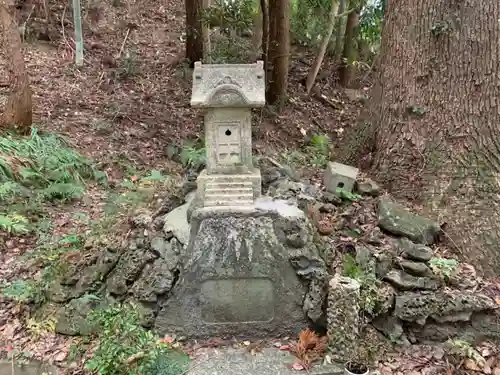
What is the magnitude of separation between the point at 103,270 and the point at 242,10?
21.8 ft

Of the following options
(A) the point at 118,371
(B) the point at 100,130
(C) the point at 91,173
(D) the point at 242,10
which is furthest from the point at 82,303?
(D) the point at 242,10

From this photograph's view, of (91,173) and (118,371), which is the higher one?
(91,173)

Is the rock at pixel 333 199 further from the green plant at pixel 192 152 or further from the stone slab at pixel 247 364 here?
the green plant at pixel 192 152

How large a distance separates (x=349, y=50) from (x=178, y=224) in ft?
34.2

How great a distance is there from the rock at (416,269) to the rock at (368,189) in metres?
1.15

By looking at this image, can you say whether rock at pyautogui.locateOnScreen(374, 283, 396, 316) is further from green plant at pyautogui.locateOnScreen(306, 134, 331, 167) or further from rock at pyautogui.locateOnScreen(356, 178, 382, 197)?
green plant at pyautogui.locateOnScreen(306, 134, 331, 167)

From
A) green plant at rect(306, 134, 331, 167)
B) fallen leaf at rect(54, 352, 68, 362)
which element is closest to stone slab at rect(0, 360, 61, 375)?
fallen leaf at rect(54, 352, 68, 362)

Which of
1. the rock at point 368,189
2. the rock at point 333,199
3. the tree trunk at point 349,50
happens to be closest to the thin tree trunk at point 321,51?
the tree trunk at point 349,50

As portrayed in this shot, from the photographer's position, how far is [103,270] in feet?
19.3

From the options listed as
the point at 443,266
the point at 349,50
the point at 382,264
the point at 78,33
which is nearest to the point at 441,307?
the point at 443,266

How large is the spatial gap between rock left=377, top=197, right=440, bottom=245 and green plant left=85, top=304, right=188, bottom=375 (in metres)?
2.70

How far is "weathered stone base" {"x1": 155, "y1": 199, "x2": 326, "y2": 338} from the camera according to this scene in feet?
17.5

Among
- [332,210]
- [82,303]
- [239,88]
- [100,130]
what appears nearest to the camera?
[239,88]

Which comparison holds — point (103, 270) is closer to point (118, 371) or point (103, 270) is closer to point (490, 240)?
point (118, 371)
